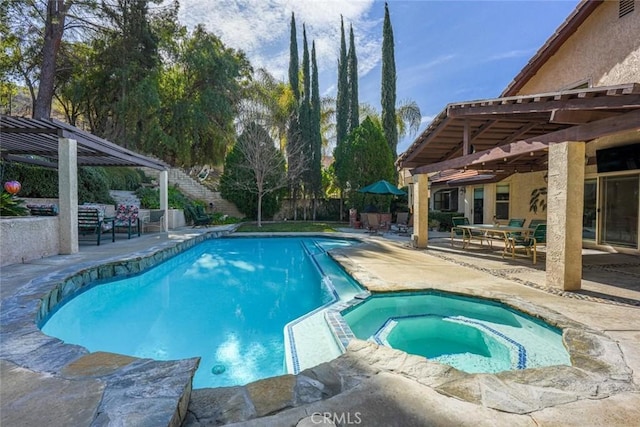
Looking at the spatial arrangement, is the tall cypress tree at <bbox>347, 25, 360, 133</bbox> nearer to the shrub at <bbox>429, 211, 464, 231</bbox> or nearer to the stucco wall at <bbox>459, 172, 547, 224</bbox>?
the shrub at <bbox>429, 211, 464, 231</bbox>

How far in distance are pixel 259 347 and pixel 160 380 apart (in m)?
2.23

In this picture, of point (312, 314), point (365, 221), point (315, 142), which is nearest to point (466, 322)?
point (312, 314)

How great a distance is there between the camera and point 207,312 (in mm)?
6066

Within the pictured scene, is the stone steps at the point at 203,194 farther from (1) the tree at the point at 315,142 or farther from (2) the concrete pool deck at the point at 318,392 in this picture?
(2) the concrete pool deck at the point at 318,392

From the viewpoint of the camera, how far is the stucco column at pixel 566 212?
5.30 metres

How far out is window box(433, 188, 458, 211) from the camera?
20.4 m

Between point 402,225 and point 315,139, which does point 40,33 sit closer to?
point 315,139

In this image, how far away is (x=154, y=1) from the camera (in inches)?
696

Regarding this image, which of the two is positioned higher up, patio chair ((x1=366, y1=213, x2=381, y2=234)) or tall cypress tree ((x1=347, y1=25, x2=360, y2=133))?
tall cypress tree ((x1=347, y1=25, x2=360, y2=133))

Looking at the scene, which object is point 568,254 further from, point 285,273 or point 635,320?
point 285,273

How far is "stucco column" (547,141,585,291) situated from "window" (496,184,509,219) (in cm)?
1033

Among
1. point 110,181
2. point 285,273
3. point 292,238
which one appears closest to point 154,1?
point 110,181

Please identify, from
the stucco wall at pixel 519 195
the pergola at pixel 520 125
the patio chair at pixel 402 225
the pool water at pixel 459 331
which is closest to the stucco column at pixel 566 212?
the pergola at pixel 520 125

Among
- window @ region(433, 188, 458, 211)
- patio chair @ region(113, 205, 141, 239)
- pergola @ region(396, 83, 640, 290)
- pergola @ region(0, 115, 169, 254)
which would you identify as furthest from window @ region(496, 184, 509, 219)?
pergola @ region(0, 115, 169, 254)
